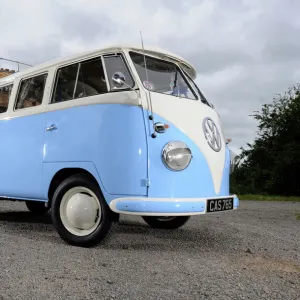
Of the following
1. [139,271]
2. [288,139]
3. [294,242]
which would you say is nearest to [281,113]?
[288,139]

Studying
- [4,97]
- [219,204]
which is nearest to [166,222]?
[219,204]

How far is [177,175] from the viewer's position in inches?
183

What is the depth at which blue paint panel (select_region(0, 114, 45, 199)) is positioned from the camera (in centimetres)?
554

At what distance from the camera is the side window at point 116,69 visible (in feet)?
15.9

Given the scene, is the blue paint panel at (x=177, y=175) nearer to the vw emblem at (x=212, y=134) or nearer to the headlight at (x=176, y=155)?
the headlight at (x=176, y=155)

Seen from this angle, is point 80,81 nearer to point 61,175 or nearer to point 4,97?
point 61,175

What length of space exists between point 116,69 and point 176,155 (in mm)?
1270

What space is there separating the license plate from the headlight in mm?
511

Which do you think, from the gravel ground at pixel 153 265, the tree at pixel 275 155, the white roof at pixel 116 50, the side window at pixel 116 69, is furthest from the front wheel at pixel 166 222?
the tree at pixel 275 155

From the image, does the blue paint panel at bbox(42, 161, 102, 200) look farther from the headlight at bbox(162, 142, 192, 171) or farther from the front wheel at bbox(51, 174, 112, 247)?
the headlight at bbox(162, 142, 192, 171)

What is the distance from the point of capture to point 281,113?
3372cm

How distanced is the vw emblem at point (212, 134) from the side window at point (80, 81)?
4.20ft

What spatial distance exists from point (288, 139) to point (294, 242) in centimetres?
2865

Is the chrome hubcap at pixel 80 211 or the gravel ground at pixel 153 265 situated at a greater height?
the chrome hubcap at pixel 80 211
